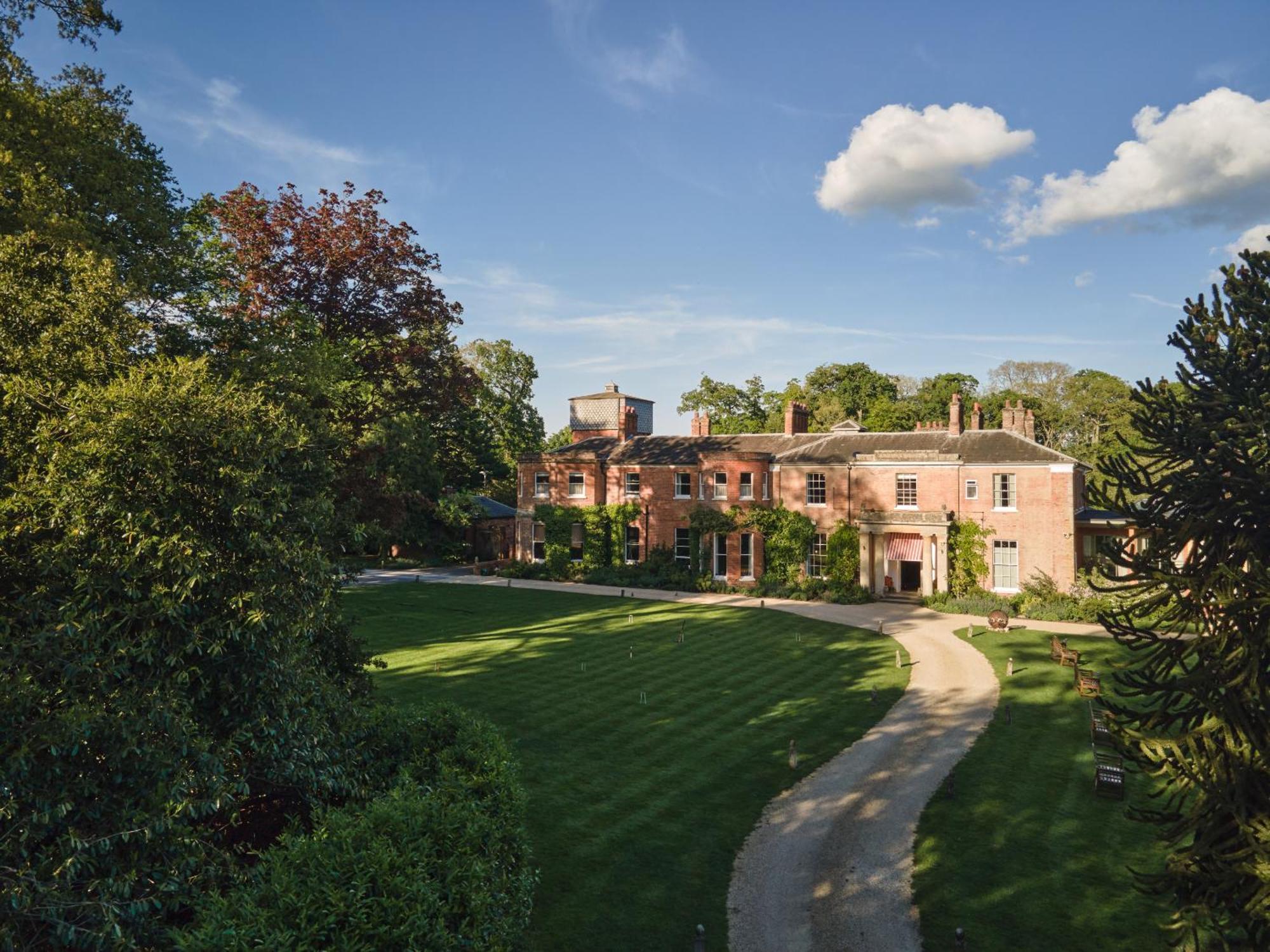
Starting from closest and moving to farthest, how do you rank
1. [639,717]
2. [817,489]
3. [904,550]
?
[639,717] < [904,550] < [817,489]

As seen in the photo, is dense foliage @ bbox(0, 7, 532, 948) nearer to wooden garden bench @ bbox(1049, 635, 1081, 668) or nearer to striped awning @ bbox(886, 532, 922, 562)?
wooden garden bench @ bbox(1049, 635, 1081, 668)

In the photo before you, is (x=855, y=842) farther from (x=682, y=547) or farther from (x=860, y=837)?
(x=682, y=547)

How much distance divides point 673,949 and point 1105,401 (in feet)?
258

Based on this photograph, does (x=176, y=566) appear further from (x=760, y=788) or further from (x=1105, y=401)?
(x=1105, y=401)

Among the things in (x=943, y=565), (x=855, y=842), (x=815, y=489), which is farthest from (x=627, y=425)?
(x=855, y=842)

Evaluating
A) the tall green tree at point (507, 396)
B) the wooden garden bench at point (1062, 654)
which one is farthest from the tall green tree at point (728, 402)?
the wooden garden bench at point (1062, 654)

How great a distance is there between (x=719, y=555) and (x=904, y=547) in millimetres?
11176

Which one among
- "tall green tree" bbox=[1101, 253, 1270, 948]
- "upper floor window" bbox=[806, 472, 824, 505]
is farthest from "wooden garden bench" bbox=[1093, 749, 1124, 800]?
"upper floor window" bbox=[806, 472, 824, 505]

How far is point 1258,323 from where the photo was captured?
955 centimetres

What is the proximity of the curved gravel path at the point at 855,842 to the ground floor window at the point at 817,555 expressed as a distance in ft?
67.7

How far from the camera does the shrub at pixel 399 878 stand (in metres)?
7.02

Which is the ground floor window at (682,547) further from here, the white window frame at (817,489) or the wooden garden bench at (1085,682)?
the wooden garden bench at (1085,682)

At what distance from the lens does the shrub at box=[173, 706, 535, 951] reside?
7.02m

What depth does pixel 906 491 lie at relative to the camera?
4341cm
